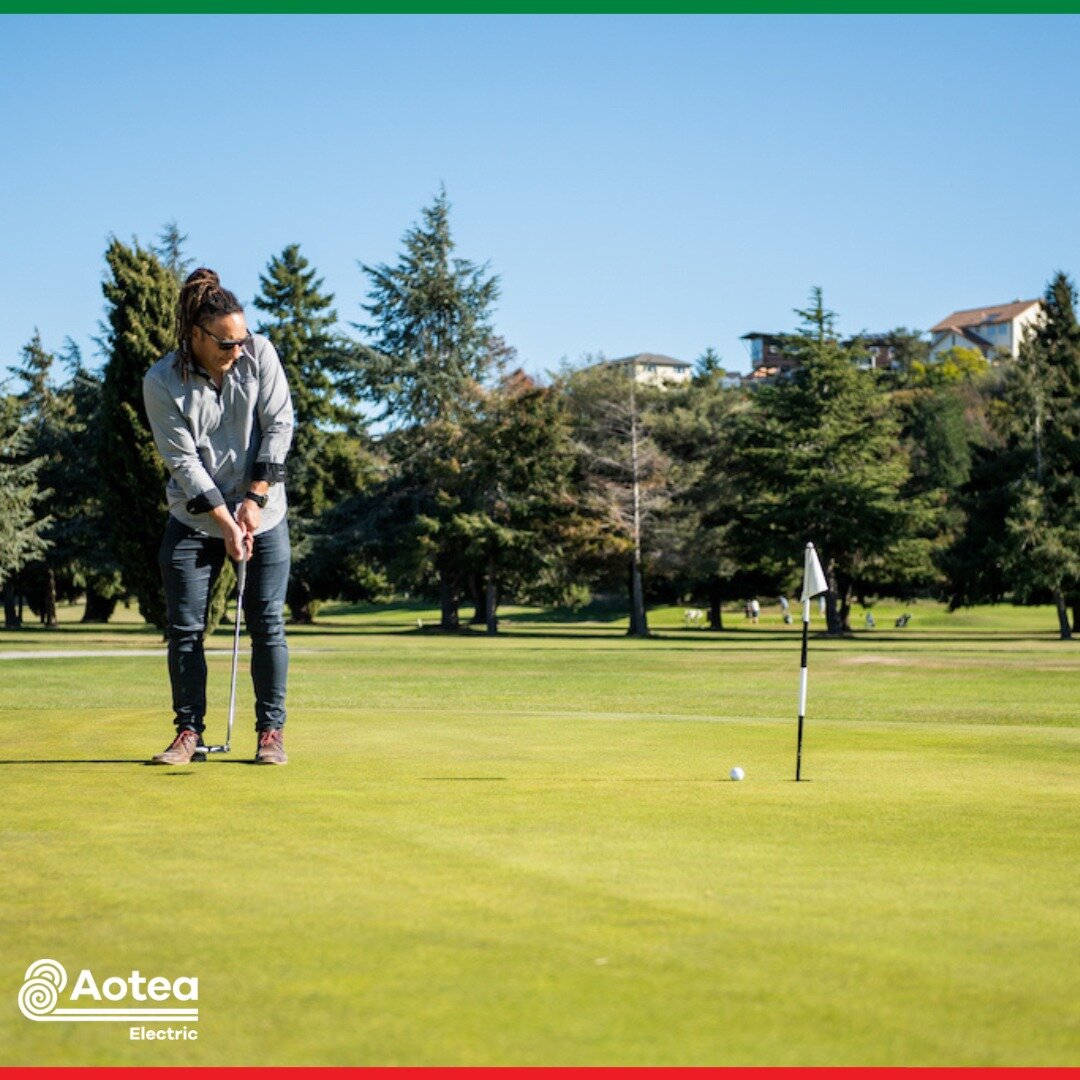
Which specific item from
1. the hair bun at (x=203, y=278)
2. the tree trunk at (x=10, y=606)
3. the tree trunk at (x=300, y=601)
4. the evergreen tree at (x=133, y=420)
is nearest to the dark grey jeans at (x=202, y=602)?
the hair bun at (x=203, y=278)

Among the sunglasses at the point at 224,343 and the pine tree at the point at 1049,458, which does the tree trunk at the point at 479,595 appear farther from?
the sunglasses at the point at 224,343

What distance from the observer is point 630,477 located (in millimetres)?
64500

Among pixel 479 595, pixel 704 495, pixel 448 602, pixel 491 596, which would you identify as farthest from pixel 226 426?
pixel 479 595

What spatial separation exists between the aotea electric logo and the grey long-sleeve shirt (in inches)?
157

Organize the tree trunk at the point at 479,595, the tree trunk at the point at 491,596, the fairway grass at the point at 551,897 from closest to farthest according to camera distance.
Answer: the fairway grass at the point at 551,897
the tree trunk at the point at 491,596
the tree trunk at the point at 479,595

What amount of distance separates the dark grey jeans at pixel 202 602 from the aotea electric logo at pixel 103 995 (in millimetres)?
3965

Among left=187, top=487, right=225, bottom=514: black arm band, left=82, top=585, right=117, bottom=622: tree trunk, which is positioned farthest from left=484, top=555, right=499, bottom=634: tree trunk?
left=187, top=487, right=225, bottom=514: black arm band

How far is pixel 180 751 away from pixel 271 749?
1.41ft

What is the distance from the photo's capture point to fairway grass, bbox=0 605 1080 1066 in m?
2.62

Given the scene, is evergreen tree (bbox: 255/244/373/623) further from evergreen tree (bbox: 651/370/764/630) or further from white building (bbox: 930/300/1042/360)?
white building (bbox: 930/300/1042/360)

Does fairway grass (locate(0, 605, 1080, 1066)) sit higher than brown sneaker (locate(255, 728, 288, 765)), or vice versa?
brown sneaker (locate(255, 728, 288, 765))

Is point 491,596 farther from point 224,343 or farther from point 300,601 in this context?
point 224,343

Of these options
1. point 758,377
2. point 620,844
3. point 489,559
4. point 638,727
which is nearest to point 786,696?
point 638,727

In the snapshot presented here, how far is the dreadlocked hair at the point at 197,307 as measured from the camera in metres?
6.80
